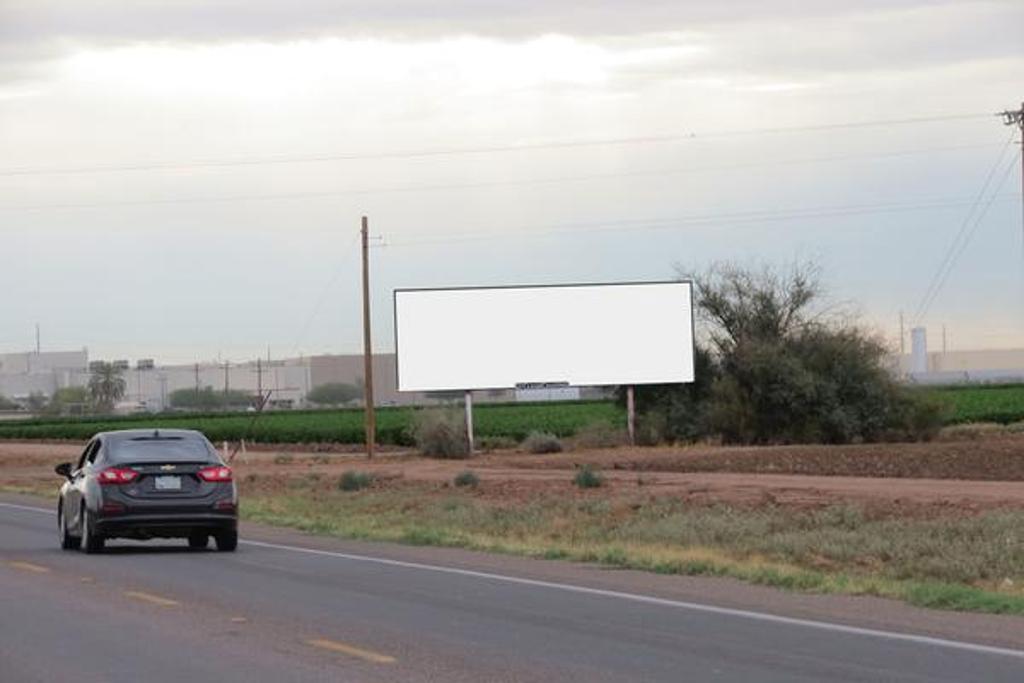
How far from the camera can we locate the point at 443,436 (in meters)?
65.2

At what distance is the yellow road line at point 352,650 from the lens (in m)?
13.4

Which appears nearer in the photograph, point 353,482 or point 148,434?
point 148,434

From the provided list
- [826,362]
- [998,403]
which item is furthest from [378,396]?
[826,362]

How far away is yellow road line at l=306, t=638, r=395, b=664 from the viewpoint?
13.4 metres

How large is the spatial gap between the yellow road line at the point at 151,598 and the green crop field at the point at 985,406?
50281 mm

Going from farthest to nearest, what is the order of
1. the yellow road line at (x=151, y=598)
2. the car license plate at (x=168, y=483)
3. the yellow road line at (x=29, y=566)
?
the car license plate at (x=168, y=483) → the yellow road line at (x=29, y=566) → the yellow road line at (x=151, y=598)

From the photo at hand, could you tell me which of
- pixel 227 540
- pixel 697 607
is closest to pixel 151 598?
pixel 697 607

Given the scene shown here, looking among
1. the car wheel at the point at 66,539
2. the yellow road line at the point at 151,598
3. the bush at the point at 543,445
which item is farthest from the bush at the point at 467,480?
the yellow road line at the point at 151,598

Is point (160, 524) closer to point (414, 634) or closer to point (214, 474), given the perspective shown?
point (214, 474)

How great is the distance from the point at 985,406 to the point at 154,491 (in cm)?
6664

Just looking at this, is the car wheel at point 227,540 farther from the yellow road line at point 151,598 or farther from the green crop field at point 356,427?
the green crop field at point 356,427

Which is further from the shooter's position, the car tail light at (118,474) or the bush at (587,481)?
the bush at (587,481)

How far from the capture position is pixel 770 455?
51.2 metres

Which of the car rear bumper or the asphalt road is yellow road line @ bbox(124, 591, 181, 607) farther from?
the car rear bumper
